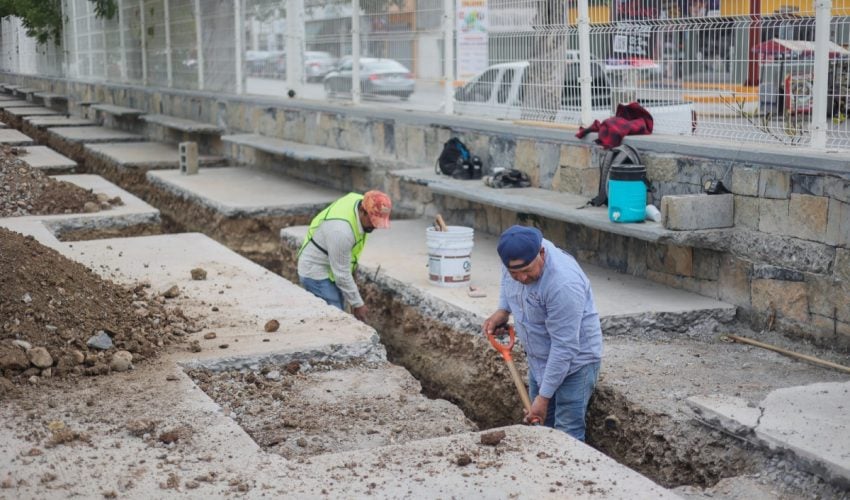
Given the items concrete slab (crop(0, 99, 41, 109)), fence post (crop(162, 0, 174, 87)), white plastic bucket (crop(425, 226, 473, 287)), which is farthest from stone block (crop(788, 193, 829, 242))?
concrete slab (crop(0, 99, 41, 109))

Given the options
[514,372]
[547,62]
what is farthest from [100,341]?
[547,62]

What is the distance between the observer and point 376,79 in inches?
487

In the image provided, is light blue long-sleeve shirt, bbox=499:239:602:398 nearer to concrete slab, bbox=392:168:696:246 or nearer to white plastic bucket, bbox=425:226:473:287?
concrete slab, bbox=392:168:696:246

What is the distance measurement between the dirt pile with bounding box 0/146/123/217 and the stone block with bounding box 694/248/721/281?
6.78 metres

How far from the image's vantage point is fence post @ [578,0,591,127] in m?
8.55

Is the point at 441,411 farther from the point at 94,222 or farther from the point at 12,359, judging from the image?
the point at 94,222

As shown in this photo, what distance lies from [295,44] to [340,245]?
742 cm

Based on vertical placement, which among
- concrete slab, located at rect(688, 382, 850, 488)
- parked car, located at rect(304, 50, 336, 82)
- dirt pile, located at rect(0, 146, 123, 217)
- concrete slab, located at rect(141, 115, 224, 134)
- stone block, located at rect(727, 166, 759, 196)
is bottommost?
concrete slab, located at rect(688, 382, 850, 488)

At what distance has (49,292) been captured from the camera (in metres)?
6.28

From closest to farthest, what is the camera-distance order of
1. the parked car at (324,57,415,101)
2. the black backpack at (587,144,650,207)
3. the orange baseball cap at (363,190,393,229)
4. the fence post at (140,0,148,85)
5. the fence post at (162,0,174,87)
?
the orange baseball cap at (363,190,393,229)
the black backpack at (587,144,650,207)
the parked car at (324,57,415,101)
the fence post at (162,0,174,87)
the fence post at (140,0,148,85)

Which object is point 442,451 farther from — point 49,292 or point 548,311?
point 49,292

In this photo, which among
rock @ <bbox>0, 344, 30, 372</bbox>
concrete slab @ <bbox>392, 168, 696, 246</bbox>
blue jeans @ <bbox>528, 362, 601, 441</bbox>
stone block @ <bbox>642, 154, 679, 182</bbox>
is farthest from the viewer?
stone block @ <bbox>642, 154, 679, 182</bbox>

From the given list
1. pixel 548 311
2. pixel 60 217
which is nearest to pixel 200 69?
pixel 60 217

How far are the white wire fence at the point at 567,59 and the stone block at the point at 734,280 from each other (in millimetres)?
842
